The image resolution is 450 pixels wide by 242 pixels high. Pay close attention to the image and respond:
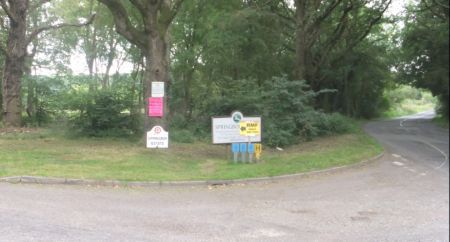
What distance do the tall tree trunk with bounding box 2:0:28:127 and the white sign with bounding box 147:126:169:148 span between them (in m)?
10.0

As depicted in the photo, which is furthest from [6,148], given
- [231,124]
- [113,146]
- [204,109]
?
[204,109]

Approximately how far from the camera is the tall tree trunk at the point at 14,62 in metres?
22.1

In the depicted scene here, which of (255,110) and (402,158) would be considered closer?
(402,158)

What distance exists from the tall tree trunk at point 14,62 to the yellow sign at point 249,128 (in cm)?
1243

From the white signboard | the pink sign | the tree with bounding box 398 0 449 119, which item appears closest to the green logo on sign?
the white signboard

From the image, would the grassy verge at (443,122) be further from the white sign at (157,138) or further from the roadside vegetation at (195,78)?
the white sign at (157,138)

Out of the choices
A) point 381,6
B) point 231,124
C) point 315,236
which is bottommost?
point 315,236

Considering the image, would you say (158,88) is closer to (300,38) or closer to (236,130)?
(236,130)

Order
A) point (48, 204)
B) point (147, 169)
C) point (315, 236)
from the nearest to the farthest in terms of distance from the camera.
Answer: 1. point (315, 236)
2. point (48, 204)
3. point (147, 169)

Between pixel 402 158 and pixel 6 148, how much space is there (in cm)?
1320

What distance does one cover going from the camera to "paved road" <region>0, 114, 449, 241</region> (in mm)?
7055

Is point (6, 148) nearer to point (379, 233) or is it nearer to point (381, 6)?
point (379, 233)

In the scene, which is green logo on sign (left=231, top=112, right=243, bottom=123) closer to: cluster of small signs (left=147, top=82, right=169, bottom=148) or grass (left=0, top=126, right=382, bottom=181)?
grass (left=0, top=126, right=382, bottom=181)

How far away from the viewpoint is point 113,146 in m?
16.9
